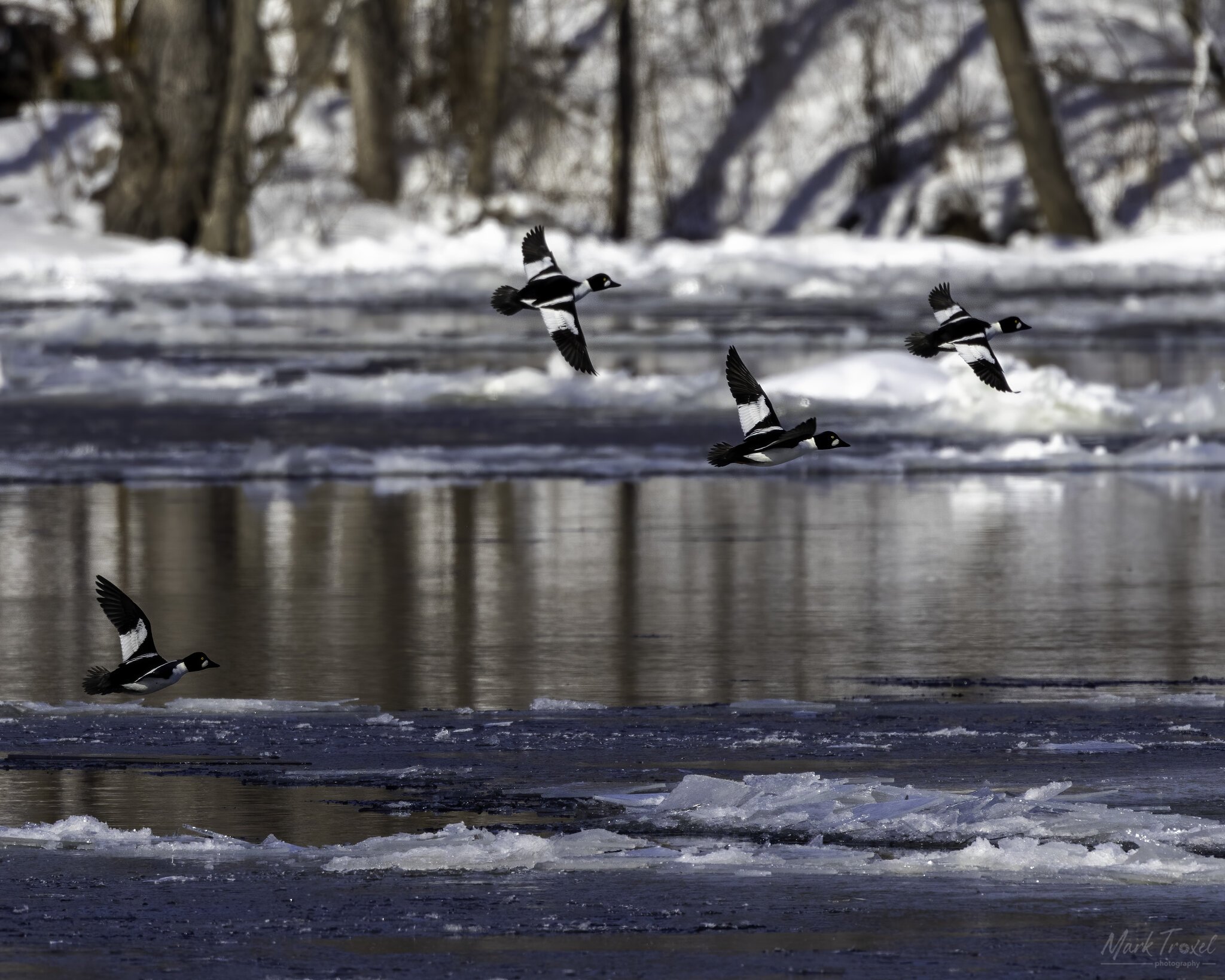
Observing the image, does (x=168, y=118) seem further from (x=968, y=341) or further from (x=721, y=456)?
(x=721, y=456)

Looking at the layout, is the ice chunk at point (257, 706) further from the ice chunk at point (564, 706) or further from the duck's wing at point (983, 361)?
the duck's wing at point (983, 361)

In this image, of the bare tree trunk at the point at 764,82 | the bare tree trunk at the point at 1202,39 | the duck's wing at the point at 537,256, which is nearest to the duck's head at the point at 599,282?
the duck's wing at the point at 537,256

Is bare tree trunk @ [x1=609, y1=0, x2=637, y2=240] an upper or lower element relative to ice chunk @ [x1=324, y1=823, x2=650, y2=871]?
upper

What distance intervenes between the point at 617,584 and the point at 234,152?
24.7m

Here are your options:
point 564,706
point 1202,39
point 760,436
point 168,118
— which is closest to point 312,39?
point 168,118

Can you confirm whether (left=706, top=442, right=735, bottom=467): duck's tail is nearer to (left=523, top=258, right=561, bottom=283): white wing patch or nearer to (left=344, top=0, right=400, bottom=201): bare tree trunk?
(left=523, top=258, right=561, bottom=283): white wing patch

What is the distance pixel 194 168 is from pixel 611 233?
20.5 feet

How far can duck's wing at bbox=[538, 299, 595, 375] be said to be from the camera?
23.1ft

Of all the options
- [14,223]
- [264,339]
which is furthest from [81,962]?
[14,223]

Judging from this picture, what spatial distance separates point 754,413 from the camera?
684 cm

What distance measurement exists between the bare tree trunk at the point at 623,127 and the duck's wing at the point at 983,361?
29083 mm

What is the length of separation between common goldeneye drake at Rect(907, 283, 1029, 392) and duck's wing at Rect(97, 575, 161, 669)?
201cm

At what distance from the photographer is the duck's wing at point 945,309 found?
6793 millimetres

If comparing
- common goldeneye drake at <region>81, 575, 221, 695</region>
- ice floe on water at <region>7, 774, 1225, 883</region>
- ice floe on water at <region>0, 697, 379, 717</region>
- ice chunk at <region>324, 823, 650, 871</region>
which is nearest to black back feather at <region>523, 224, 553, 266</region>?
ice floe on water at <region>0, 697, 379, 717</region>
